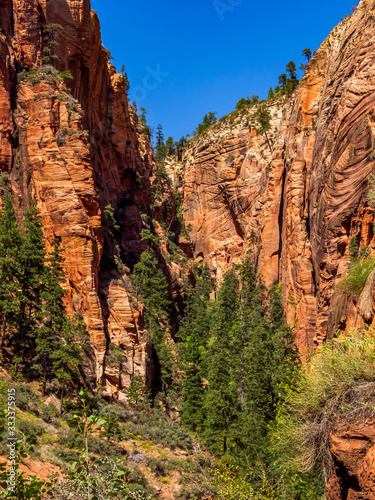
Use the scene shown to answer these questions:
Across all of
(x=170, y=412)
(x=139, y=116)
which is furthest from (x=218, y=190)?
(x=170, y=412)

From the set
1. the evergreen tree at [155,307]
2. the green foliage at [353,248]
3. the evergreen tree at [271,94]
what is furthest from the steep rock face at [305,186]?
the evergreen tree at [155,307]

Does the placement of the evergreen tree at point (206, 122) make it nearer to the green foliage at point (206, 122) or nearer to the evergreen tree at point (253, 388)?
the green foliage at point (206, 122)

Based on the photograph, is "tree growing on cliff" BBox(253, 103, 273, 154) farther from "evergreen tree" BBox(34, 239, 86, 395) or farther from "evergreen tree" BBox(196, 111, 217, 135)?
"evergreen tree" BBox(34, 239, 86, 395)

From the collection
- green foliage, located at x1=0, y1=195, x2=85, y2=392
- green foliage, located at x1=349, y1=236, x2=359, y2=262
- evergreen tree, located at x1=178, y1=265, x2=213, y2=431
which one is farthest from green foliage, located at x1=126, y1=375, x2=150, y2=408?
green foliage, located at x1=349, y1=236, x2=359, y2=262

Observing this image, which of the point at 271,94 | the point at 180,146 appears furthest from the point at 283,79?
the point at 180,146

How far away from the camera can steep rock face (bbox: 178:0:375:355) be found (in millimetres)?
25734

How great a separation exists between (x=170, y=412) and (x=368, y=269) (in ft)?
81.9

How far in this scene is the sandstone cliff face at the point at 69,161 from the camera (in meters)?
31.7

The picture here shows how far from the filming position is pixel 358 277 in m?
19.4

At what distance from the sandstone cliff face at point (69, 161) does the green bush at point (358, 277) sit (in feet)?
61.5

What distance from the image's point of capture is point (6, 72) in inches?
1281

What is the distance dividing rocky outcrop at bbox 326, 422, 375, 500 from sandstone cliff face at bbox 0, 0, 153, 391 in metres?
25.2

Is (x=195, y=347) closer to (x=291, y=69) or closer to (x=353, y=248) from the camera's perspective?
(x=353, y=248)

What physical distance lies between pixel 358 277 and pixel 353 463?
45.7 feet
